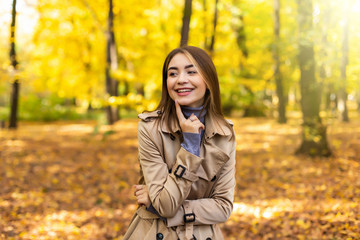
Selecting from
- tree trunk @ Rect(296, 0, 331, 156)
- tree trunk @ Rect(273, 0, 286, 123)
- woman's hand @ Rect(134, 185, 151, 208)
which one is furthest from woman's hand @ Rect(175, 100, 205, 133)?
tree trunk @ Rect(273, 0, 286, 123)

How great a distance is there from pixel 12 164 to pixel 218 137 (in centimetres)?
822

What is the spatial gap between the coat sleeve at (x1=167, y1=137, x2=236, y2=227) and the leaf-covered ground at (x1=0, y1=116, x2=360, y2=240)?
2.81m

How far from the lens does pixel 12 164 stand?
8656 mm

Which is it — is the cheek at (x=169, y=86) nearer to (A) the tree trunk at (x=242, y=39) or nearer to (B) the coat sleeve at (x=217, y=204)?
(B) the coat sleeve at (x=217, y=204)

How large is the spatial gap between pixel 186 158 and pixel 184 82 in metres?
0.50

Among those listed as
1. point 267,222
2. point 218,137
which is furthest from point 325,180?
point 218,137

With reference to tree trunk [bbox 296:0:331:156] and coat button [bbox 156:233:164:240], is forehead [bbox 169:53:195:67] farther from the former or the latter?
tree trunk [bbox 296:0:331:156]

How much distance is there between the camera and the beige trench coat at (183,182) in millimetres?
1885

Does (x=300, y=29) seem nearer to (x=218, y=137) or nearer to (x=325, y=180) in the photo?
(x=325, y=180)

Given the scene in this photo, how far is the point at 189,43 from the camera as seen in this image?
36.0 ft

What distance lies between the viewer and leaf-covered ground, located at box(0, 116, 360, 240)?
5145 millimetres

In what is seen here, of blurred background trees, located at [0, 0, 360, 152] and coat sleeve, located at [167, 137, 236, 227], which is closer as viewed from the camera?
coat sleeve, located at [167, 137, 236, 227]

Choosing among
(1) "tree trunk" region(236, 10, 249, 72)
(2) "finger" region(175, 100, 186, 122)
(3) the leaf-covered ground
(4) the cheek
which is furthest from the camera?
(1) "tree trunk" region(236, 10, 249, 72)

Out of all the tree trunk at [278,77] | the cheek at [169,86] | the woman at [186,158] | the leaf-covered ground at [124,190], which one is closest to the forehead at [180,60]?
the woman at [186,158]
